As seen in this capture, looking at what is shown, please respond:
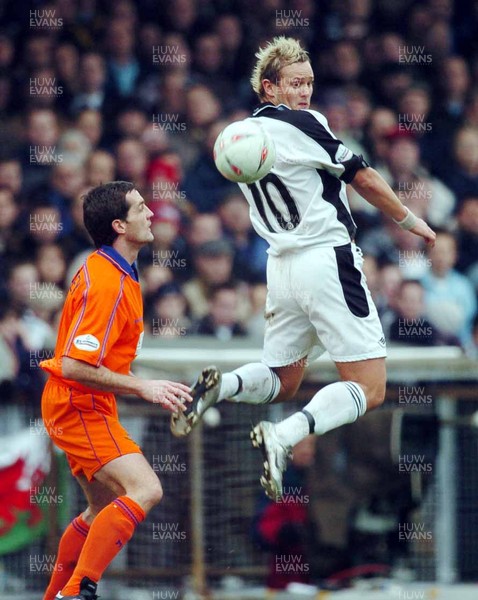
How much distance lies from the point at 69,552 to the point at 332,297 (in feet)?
6.38

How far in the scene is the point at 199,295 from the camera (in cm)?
1124

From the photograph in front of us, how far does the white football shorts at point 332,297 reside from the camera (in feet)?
22.6

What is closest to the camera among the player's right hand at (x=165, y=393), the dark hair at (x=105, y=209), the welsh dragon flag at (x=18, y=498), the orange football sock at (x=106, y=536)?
the player's right hand at (x=165, y=393)

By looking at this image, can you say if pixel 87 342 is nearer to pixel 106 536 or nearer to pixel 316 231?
pixel 106 536

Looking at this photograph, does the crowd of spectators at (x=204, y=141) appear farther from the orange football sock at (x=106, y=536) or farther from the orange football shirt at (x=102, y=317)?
the orange football sock at (x=106, y=536)

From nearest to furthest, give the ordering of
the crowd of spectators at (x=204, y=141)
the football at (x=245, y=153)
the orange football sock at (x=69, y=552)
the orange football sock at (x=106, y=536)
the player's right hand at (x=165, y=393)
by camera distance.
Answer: the player's right hand at (x=165, y=393) → the orange football sock at (x=106, y=536) → the football at (x=245, y=153) → the orange football sock at (x=69, y=552) → the crowd of spectators at (x=204, y=141)

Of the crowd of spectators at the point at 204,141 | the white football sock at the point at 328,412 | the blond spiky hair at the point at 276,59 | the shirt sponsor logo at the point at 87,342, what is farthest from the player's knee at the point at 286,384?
the crowd of spectators at the point at 204,141

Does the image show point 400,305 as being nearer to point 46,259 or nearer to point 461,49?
point 46,259

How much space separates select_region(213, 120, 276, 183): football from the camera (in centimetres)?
659

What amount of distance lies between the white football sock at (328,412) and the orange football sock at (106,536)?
0.84m

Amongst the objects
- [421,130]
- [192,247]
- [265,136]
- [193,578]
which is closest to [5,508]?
[193,578]

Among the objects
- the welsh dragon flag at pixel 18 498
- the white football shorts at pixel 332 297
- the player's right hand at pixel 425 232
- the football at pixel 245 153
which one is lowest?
the welsh dragon flag at pixel 18 498

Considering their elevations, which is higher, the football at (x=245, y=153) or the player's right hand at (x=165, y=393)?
the football at (x=245, y=153)

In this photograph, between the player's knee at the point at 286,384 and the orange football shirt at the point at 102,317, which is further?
the player's knee at the point at 286,384
